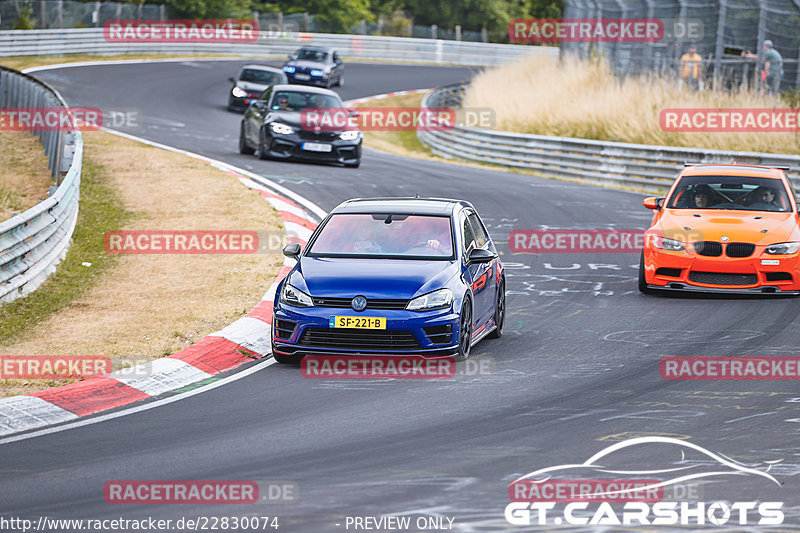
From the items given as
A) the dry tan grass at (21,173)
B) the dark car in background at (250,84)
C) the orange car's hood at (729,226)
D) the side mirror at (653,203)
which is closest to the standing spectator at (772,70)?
the side mirror at (653,203)

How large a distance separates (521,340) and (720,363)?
2.00m

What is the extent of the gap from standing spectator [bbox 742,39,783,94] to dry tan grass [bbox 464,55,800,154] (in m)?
0.40

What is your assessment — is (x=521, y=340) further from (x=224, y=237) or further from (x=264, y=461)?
(x=224, y=237)

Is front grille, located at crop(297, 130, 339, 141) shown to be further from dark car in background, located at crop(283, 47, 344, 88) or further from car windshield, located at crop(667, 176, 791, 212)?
dark car in background, located at crop(283, 47, 344, 88)

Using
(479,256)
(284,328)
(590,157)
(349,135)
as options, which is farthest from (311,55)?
(284,328)

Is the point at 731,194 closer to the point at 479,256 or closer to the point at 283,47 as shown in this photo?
the point at 479,256

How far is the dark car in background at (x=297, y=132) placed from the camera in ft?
84.5

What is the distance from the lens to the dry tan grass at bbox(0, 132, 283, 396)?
1122 centimetres

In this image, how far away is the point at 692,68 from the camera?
31016 millimetres

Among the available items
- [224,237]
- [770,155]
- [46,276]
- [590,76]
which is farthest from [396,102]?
[46,276]

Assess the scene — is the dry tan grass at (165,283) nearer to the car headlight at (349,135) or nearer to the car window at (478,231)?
the car window at (478,231)
